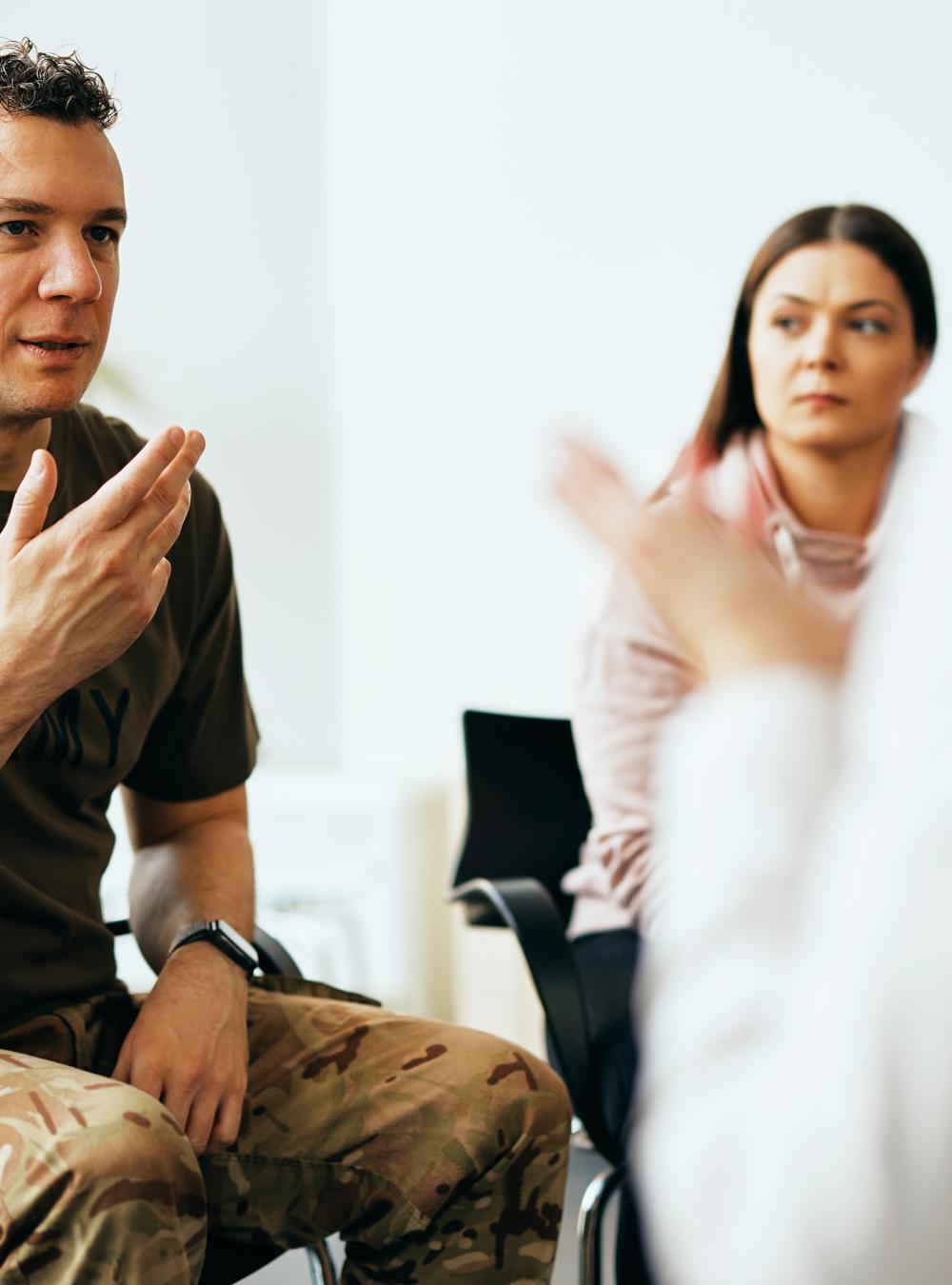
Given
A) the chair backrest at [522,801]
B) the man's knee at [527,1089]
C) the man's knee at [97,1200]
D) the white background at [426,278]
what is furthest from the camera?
the white background at [426,278]

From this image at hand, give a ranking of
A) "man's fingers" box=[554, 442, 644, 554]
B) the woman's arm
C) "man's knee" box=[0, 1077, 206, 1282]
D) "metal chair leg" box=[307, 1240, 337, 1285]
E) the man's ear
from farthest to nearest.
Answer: the man's ear, the woman's arm, "metal chair leg" box=[307, 1240, 337, 1285], "man's knee" box=[0, 1077, 206, 1282], "man's fingers" box=[554, 442, 644, 554]

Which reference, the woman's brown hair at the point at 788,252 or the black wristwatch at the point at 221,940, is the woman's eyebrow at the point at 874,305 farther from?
the black wristwatch at the point at 221,940

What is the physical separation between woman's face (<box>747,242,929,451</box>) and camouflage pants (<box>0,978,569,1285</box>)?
1.14 metres

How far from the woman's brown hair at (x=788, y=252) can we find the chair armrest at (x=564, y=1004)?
902 mm

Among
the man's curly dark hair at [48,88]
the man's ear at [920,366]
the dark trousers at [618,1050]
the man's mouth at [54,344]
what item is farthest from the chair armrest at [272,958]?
the man's ear at [920,366]

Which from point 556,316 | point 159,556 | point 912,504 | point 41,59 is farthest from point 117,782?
point 556,316

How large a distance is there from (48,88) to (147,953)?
0.84m

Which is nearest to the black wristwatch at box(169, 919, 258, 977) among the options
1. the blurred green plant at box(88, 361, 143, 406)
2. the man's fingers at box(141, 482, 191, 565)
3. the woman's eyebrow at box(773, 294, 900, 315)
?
the man's fingers at box(141, 482, 191, 565)

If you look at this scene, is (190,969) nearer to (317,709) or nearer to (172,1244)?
(172,1244)

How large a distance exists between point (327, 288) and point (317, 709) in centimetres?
104

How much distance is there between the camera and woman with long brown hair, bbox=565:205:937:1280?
6.17ft

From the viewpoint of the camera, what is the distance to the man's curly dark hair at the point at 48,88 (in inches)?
49.8

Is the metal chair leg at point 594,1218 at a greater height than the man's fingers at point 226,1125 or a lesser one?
lesser

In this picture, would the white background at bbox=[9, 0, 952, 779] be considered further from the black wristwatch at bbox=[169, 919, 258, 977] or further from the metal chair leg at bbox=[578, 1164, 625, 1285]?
the black wristwatch at bbox=[169, 919, 258, 977]
